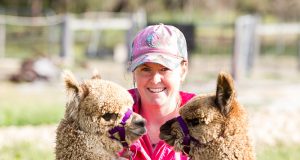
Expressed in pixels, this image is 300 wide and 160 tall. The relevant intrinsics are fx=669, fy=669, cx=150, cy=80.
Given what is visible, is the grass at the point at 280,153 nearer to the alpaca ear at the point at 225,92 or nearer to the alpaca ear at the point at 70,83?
the alpaca ear at the point at 225,92

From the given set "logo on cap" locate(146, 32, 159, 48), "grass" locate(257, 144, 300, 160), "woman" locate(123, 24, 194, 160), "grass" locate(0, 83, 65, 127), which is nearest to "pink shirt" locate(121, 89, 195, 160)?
"woman" locate(123, 24, 194, 160)

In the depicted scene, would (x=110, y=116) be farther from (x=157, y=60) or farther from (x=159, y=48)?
(x=159, y=48)

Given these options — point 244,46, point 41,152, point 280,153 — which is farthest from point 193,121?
point 244,46

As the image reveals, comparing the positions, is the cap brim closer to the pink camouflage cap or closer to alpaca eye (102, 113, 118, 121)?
the pink camouflage cap

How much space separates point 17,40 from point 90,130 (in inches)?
998

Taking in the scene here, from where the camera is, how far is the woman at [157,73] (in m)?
4.35

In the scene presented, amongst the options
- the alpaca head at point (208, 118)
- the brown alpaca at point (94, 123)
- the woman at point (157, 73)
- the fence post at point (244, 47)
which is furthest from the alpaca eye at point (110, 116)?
the fence post at point (244, 47)

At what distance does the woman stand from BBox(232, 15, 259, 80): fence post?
37.8 ft

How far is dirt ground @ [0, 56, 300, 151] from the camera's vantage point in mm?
8484

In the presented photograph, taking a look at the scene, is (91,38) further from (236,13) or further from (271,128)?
(271,128)

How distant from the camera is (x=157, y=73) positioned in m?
4.43

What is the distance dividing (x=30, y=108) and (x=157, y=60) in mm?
6542

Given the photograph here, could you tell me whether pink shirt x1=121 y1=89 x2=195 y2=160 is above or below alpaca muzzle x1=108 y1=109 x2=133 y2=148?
below

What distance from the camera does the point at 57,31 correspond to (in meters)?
25.7
